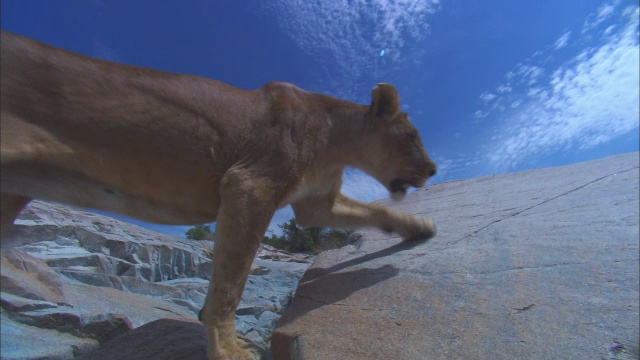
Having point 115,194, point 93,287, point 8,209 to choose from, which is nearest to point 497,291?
point 115,194

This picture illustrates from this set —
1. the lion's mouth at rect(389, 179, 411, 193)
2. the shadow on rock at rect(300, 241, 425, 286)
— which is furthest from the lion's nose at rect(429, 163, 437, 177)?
the shadow on rock at rect(300, 241, 425, 286)

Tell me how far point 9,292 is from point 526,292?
3.74m

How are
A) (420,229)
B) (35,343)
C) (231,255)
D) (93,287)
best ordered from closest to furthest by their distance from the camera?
(35,343) < (231,255) < (93,287) < (420,229)

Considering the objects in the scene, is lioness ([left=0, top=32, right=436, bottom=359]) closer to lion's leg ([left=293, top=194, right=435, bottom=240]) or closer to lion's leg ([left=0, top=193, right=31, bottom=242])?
lion's leg ([left=0, top=193, right=31, bottom=242])

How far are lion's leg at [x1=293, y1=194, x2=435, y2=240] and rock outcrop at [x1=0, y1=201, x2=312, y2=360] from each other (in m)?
1.20

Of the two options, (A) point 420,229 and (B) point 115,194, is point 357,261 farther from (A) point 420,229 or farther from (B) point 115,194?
(B) point 115,194

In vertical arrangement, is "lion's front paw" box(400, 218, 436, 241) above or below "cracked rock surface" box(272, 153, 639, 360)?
above

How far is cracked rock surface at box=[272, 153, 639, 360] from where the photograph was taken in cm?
233

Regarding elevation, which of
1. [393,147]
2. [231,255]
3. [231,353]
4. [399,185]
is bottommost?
[231,353]

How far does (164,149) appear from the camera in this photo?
3250 mm

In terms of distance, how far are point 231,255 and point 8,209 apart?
1.86 m

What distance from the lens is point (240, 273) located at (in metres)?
3.20

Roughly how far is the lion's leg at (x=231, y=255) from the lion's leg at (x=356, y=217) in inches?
54.6

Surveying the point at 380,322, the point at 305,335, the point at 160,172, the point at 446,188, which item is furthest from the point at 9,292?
the point at 446,188
